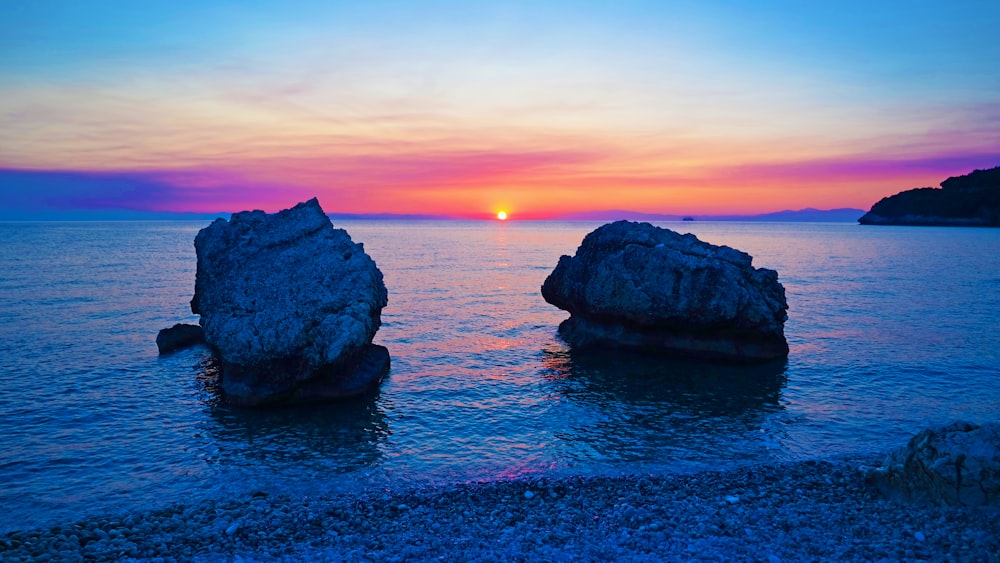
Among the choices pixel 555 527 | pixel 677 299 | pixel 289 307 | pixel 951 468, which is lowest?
pixel 555 527

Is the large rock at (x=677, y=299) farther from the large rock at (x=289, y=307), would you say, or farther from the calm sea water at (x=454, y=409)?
the large rock at (x=289, y=307)

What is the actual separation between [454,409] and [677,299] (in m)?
13.1

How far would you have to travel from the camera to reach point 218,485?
16.3 m

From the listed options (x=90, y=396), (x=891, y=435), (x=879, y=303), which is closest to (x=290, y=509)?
(x=90, y=396)

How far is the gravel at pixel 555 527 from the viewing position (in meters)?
12.3

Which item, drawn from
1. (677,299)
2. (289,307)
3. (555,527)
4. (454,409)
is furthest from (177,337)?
(677,299)

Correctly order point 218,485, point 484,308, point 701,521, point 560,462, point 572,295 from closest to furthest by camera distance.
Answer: point 701,521 < point 218,485 < point 560,462 < point 572,295 < point 484,308

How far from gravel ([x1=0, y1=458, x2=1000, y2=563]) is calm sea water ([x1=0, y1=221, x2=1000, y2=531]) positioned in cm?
138

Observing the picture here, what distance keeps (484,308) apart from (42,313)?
30138 millimetres

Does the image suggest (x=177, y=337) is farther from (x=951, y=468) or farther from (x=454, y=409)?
(x=951, y=468)

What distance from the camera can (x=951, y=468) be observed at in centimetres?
1366

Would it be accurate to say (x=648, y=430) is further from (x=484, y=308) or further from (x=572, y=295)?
(x=484, y=308)

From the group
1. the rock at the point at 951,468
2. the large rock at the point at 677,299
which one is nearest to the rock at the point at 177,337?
the large rock at the point at 677,299

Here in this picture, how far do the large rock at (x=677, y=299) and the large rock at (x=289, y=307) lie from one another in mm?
11979
